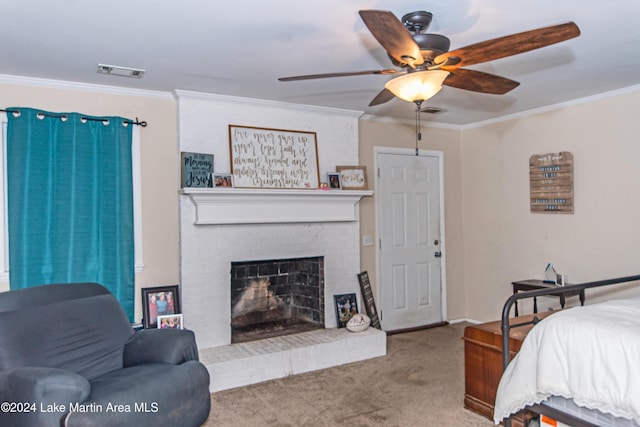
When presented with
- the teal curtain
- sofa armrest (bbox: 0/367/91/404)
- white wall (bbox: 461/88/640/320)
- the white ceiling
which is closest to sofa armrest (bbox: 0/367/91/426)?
sofa armrest (bbox: 0/367/91/404)

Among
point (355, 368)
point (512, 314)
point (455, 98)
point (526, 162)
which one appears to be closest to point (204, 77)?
point (455, 98)

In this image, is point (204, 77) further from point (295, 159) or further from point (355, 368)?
point (355, 368)

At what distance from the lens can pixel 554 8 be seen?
2.38 metres

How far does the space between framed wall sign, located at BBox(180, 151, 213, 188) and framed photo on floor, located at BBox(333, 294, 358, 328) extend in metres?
1.66

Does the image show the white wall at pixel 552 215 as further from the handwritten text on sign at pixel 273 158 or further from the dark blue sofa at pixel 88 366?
the dark blue sofa at pixel 88 366

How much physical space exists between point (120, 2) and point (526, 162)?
4.05 m

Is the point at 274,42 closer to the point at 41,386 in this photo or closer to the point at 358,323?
the point at 41,386

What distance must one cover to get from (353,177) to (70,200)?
8.27 feet

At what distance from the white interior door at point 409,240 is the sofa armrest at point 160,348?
270cm

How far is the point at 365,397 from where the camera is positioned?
3.38 m

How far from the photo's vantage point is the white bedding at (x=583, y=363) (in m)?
2.01

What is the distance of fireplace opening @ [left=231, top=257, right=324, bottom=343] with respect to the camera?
14.1ft

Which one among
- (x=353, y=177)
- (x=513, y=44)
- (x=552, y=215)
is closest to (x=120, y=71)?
(x=353, y=177)

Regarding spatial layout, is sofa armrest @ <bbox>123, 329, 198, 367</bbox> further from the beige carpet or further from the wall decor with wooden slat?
the wall decor with wooden slat
